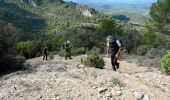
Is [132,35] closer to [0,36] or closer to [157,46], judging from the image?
[157,46]

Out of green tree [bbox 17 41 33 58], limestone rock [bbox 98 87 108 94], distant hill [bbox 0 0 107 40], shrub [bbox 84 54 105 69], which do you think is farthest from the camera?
distant hill [bbox 0 0 107 40]

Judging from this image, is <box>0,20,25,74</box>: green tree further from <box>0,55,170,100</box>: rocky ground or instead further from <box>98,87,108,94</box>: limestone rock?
<box>98,87,108,94</box>: limestone rock

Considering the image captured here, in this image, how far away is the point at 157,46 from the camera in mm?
34719

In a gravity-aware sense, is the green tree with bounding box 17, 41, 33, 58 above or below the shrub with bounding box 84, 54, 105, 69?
below

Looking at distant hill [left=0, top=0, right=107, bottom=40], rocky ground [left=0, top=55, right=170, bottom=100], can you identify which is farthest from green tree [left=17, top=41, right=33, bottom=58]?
rocky ground [left=0, top=55, right=170, bottom=100]

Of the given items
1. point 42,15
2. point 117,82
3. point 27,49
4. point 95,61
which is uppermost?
point 117,82

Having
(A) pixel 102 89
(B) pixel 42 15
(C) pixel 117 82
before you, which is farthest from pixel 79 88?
(B) pixel 42 15

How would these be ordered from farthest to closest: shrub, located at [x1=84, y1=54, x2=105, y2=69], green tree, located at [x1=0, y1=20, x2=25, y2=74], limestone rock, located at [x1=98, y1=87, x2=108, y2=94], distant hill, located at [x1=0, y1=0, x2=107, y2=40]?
distant hill, located at [x1=0, y1=0, x2=107, y2=40]
green tree, located at [x1=0, y1=20, x2=25, y2=74]
shrub, located at [x1=84, y1=54, x2=105, y2=69]
limestone rock, located at [x1=98, y1=87, x2=108, y2=94]

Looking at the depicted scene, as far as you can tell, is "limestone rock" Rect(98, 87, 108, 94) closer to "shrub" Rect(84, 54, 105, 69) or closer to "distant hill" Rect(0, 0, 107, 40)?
"shrub" Rect(84, 54, 105, 69)

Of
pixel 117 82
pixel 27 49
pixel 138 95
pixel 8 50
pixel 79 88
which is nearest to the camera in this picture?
pixel 138 95

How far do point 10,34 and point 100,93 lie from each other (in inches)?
461

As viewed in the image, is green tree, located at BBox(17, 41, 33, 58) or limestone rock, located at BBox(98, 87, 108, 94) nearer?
limestone rock, located at BBox(98, 87, 108, 94)

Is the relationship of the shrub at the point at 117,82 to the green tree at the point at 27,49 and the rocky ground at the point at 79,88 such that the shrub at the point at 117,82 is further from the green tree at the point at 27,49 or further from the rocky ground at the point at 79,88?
the green tree at the point at 27,49

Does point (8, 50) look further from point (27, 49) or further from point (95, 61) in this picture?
point (27, 49)
